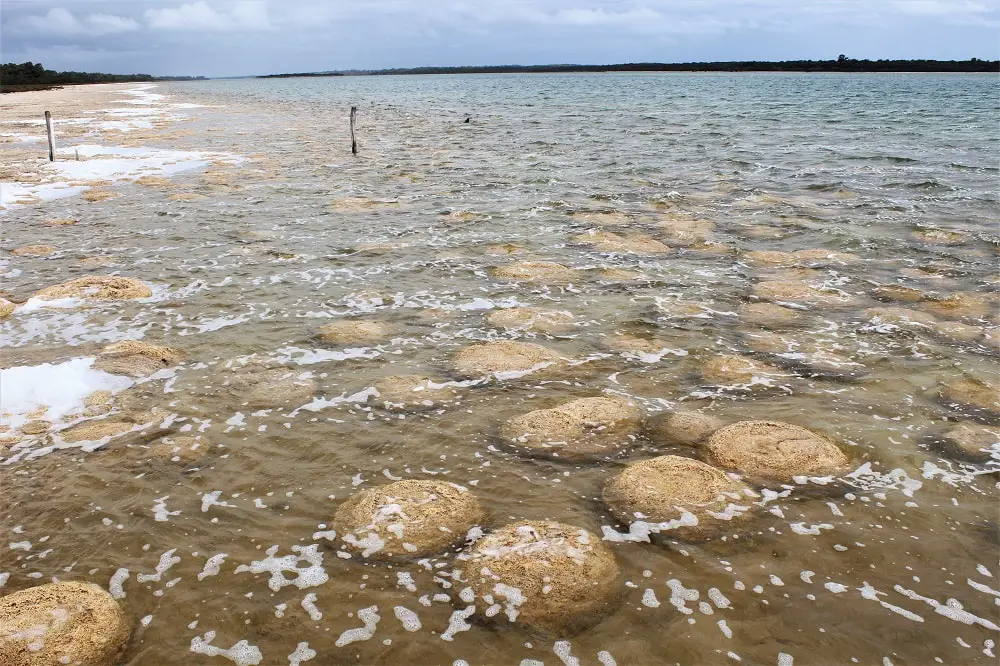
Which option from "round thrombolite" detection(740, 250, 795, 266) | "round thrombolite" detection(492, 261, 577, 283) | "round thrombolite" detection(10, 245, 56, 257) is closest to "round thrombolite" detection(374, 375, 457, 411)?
"round thrombolite" detection(492, 261, 577, 283)

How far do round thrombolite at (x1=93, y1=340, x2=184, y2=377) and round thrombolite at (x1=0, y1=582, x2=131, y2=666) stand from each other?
3.32 meters

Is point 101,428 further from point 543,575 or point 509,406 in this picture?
point 543,575

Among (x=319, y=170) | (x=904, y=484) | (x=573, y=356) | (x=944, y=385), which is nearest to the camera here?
(x=904, y=484)

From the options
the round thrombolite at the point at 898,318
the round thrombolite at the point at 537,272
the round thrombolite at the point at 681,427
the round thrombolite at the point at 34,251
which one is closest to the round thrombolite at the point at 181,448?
the round thrombolite at the point at 681,427

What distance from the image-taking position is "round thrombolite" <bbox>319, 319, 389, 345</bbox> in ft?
26.2

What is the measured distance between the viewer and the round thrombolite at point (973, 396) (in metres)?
6.14

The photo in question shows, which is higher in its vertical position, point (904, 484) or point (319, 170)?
point (319, 170)

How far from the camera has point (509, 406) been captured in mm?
6363

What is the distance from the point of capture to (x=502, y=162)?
2352cm

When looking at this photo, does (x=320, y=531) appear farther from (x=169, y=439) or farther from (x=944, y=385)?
(x=944, y=385)

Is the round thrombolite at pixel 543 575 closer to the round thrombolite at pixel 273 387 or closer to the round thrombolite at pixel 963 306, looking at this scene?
the round thrombolite at pixel 273 387

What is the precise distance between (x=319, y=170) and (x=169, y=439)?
55.5 feet

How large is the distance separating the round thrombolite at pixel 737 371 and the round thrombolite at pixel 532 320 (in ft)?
6.08

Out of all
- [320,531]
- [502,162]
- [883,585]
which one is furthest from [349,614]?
[502,162]
